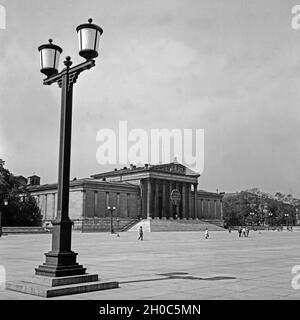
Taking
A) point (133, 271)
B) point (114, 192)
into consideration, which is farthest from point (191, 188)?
point (133, 271)

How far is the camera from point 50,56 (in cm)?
1275

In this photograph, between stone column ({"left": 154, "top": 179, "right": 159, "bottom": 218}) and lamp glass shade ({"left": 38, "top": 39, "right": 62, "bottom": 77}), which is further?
stone column ({"left": 154, "top": 179, "right": 159, "bottom": 218})

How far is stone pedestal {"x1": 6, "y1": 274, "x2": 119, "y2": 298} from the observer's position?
10539 mm

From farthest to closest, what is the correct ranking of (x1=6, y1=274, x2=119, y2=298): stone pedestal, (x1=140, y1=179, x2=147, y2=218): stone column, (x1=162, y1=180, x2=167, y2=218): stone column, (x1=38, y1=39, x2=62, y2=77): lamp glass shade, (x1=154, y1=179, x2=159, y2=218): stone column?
1. (x1=162, y1=180, x2=167, y2=218): stone column
2. (x1=154, y1=179, x2=159, y2=218): stone column
3. (x1=140, y1=179, x2=147, y2=218): stone column
4. (x1=38, y1=39, x2=62, y2=77): lamp glass shade
5. (x1=6, y1=274, x2=119, y2=298): stone pedestal

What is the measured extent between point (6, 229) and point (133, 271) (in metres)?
62.1

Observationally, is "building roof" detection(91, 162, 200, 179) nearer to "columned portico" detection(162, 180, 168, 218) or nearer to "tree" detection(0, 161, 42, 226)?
"columned portico" detection(162, 180, 168, 218)

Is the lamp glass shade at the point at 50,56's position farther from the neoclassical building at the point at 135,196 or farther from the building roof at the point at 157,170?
the building roof at the point at 157,170

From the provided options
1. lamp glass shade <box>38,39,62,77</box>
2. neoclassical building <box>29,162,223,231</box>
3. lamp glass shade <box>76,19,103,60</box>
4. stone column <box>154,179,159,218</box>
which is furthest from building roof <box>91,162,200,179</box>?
lamp glass shade <box>76,19,103,60</box>

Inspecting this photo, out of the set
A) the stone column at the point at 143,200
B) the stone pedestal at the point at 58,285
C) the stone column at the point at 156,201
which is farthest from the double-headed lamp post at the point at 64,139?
the stone column at the point at 156,201

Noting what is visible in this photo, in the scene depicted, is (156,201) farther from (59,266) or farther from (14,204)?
(59,266)

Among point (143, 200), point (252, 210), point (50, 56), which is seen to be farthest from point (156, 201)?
point (50, 56)

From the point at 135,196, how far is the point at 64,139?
101217 mm
